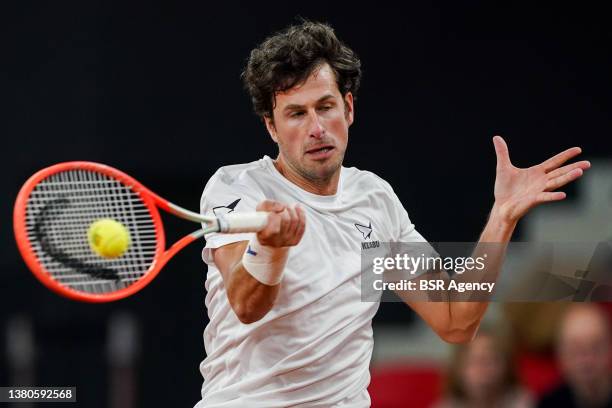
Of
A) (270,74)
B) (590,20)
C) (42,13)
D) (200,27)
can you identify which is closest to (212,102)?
(200,27)

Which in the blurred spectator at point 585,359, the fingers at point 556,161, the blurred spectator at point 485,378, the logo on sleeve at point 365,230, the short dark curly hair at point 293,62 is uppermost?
the short dark curly hair at point 293,62

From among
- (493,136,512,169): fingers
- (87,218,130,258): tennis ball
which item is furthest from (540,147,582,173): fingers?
(87,218,130,258): tennis ball

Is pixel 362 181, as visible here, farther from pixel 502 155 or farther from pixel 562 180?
pixel 562 180

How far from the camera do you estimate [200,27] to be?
271 inches

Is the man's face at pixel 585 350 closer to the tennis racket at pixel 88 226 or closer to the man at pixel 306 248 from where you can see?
the man at pixel 306 248

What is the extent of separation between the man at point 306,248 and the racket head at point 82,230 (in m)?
0.19

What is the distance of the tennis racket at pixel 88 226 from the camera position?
2.66 meters

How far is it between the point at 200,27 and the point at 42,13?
0.96m

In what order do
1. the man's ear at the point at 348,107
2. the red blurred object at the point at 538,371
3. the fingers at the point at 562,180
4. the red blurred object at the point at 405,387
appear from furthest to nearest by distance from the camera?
the red blurred object at the point at 405,387
the red blurred object at the point at 538,371
the man's ear at the point at 348,107
the fingers at the point at 562,180

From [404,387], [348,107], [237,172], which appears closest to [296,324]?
[237,172]

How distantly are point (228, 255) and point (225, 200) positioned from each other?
0.57ft

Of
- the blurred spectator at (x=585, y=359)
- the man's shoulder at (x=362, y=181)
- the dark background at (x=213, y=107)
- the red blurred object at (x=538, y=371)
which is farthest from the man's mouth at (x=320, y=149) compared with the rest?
the dark background at (x=213, y=107)

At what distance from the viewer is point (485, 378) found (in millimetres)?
3488

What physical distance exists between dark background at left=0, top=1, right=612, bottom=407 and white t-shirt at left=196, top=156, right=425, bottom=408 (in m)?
3.58
